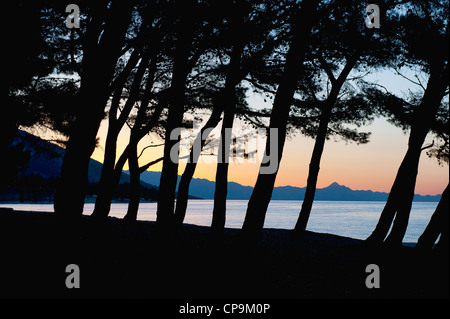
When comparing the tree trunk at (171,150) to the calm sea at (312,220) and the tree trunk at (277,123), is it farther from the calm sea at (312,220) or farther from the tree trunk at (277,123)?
the calm sea at (312,220)

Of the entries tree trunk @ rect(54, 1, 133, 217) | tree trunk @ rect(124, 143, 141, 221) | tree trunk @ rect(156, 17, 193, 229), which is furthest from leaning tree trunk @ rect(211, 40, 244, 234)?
tree trunk @ rect(124, 143, 141, 221)

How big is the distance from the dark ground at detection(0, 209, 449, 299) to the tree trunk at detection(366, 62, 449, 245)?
119 cm

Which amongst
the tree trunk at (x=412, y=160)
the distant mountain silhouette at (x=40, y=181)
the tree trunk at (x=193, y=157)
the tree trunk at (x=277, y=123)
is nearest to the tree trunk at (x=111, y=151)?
the tree trunk at (x=193, y=157)

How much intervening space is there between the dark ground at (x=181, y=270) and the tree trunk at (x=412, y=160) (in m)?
1.19

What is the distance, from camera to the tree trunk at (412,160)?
827cm

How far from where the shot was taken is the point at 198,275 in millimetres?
6023

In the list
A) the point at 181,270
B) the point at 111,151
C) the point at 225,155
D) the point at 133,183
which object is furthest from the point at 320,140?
the point at 181,270

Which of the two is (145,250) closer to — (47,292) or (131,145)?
(47,292)

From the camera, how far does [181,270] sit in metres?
6.19

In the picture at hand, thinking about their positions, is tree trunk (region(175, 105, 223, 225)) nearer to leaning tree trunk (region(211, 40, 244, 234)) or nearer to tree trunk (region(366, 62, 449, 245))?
leaning tree trunk (region(211, 40, 244, 234))

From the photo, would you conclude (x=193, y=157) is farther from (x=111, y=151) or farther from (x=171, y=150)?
(x=171, y=150)
